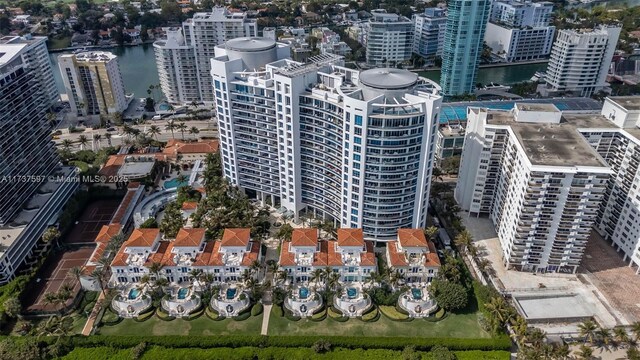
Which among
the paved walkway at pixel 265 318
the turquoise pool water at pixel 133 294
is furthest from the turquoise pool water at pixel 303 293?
the turquoise pool water at pixel 133 294

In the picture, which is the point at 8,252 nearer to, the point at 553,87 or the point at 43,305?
the point at 43,305

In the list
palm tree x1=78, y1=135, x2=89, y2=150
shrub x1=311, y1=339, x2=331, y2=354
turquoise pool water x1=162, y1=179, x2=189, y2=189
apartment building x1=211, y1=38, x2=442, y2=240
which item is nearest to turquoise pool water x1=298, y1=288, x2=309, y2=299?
shrub x1=311, y1=339, x2=331, y2=354

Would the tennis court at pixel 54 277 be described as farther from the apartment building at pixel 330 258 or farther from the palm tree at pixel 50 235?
the apartment building at pixel 330 258

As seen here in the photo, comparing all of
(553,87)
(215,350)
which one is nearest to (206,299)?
(215,350)

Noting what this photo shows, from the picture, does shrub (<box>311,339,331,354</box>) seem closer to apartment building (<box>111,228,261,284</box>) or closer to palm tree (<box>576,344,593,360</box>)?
apartment building (<box>111,228,261,284</box>)

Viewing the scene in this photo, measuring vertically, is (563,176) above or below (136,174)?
above
